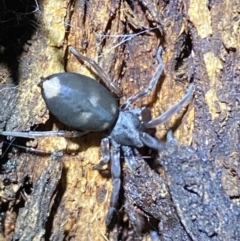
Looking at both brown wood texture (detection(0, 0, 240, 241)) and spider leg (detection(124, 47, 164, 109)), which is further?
spider leg (detection(124, 47, 164, 109))

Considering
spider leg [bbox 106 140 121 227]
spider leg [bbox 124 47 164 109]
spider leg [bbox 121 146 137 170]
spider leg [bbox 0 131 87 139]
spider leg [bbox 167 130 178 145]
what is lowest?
spider leg [bbox 106 140 121 227]

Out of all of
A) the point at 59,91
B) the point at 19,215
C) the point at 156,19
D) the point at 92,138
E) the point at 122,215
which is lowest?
the point at 122,215

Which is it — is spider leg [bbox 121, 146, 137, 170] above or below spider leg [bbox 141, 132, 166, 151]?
below

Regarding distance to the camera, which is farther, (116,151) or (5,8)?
(116,151)

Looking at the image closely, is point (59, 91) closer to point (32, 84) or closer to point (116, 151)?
point (32, 84)

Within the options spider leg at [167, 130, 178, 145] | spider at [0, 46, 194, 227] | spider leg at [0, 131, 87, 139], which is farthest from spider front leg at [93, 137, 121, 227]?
spider leg at [167, 130, 178, 145]

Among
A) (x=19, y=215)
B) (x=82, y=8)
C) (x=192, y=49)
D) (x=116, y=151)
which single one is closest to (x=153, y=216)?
(x=116, y=151)

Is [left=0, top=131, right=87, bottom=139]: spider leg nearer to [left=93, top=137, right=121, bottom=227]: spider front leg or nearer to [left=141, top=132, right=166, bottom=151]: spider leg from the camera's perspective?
[left=93, top=137, right=121, bottom=227]: spider front leg
